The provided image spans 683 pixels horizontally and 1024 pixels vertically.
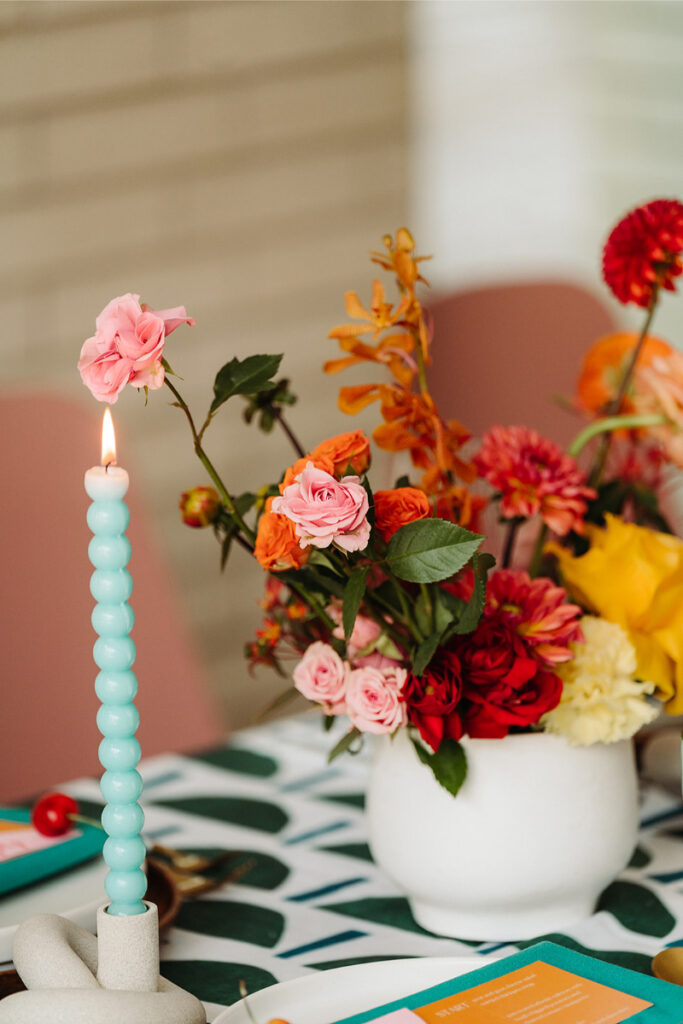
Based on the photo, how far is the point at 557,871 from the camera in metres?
0.69

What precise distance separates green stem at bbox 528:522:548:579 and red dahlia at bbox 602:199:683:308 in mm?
152

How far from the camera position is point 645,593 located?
0.72 metres

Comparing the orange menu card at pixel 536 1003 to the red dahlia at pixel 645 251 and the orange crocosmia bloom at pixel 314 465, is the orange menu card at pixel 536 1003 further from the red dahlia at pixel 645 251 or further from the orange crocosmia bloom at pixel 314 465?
the red dahlia at pixel 645 251

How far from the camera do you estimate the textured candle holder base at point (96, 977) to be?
511mm

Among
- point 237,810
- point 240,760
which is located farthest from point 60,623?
point 237,810

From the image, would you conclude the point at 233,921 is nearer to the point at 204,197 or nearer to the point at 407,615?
the point at 407,615

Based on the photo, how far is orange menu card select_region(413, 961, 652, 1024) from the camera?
542 millimetres

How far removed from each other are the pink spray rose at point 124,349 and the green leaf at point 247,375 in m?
0.06

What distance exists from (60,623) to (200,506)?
2.41ft

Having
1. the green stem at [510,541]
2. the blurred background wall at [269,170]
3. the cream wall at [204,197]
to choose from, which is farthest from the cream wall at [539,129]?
the green stem at [510,541]

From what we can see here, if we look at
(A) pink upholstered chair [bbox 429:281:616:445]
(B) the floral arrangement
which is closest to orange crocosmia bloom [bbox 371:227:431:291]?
(B) the floral arrangement

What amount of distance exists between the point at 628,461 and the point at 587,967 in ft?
1.30

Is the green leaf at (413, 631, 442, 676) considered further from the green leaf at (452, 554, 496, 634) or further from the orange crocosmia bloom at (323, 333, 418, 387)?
the orange crocosmia bloom at (323, 333, 418, 387)

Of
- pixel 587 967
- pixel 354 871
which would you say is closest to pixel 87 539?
pixel 354 871
